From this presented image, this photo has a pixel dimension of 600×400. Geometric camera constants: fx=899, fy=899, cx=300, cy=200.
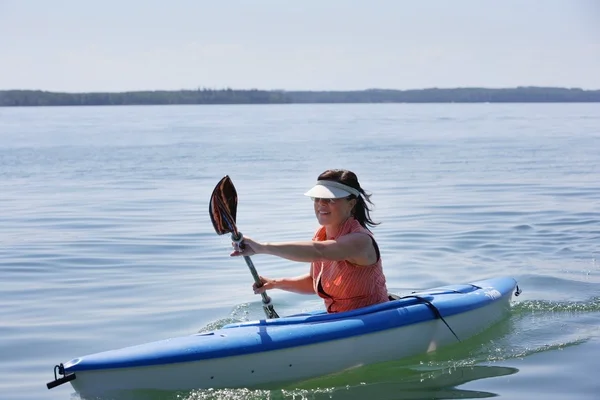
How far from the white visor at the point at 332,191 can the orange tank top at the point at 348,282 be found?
0.22 m

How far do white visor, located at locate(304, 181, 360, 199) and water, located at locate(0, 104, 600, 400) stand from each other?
1.22 meters

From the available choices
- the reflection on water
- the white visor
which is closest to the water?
the reflection on water

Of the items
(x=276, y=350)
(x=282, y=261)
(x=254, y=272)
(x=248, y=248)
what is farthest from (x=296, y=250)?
(x=282, y=261)

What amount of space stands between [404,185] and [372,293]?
1304 cm

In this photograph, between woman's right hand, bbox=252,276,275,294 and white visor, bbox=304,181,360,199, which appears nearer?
white visor, bbox=304,181,360,199

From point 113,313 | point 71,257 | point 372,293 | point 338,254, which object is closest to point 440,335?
point 372,293

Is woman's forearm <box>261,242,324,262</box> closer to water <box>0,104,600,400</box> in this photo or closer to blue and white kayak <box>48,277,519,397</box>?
blue and white kayak <box>48,277,519,397</box>

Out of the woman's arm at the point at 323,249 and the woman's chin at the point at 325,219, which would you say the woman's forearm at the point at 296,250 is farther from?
the woman's chin at the point at 325,219

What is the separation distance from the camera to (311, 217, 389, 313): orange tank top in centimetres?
630

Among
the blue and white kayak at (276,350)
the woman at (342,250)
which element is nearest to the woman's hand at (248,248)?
the woman at (342,250)

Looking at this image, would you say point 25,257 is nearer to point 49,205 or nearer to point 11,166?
point 49,205

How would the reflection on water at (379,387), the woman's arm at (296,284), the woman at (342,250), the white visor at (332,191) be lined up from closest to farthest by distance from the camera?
the reflection on water at (379,387)
the woman at (342,250)
the white visor at (332,191)
the woman's arm at (296,284)

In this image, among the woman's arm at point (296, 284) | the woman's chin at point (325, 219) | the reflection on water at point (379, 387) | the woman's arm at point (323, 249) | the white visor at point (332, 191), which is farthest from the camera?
the woman's arm at point (296, 284)

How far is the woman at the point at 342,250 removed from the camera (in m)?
6.04
